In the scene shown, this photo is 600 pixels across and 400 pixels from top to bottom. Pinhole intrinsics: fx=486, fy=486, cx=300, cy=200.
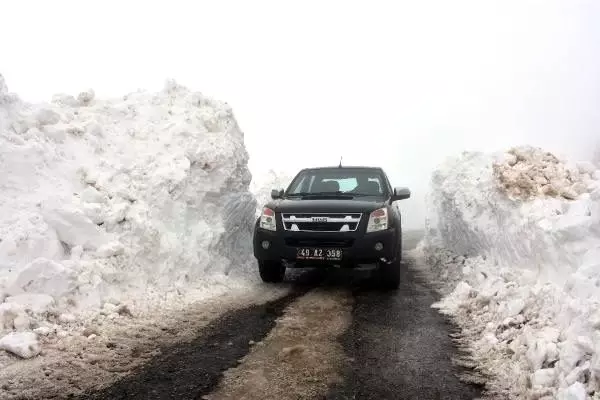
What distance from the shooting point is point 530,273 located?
17.8ft

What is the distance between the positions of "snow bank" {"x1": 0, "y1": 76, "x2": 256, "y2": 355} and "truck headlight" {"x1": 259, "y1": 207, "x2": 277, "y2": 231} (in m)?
1.00

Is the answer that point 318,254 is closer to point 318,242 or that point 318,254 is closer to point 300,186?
point 318,242

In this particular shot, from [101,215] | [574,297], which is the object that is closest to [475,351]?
[574,297]

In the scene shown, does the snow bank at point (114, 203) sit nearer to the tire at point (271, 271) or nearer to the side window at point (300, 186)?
the tire at point (271, 271)

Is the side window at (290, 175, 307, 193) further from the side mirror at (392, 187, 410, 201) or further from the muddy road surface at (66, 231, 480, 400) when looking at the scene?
the muddy road surface at (66, 231, 480, 400)

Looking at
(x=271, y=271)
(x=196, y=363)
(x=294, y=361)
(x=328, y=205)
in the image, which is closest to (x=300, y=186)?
(x=328, y=205)

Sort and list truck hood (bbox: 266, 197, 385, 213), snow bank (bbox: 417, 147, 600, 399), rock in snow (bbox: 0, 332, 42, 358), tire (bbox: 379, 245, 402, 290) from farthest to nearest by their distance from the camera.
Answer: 1. tire (bbox: 379, 245, 402, 290)
2. truck hood (bbox: 266, 197, 385, 213)
3. rock in snow (bbox: 0, 332, 42, 358)
4. snow bank (bbox: 417, 147, 600, 399)

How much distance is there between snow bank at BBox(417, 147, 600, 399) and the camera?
3.41 m

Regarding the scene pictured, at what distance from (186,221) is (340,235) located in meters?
2.54

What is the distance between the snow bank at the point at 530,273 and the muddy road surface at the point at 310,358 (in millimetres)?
443

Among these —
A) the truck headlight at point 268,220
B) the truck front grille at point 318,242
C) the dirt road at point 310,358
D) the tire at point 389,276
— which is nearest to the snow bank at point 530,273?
the dirt road at point 310,358

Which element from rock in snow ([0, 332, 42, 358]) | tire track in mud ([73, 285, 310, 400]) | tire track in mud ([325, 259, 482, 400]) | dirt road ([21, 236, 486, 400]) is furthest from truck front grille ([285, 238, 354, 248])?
rock in snow ([0, 332, 42, 358])

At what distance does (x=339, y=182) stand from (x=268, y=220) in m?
1.76

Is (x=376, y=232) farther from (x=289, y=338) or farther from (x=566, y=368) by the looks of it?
(x=566, y=368)
